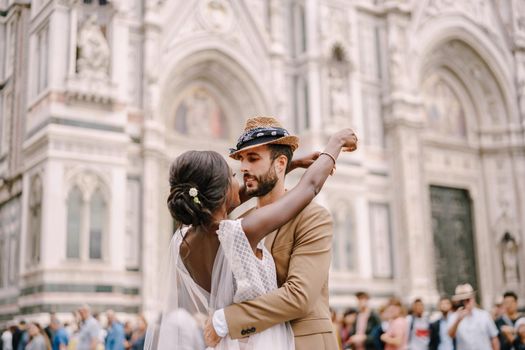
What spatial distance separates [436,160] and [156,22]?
34.6ft

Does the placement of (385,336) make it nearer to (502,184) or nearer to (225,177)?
(225,177)

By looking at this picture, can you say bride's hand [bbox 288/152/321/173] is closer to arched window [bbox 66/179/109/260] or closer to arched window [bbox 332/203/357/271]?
arched window [bbox 66/179/109/260]

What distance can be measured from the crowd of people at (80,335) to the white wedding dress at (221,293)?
7432 mm

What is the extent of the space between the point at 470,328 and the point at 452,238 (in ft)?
46.6

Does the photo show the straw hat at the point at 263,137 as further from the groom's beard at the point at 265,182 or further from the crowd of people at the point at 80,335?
the crowd of people at the point at 80,335

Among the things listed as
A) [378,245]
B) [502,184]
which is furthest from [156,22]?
[502,184]

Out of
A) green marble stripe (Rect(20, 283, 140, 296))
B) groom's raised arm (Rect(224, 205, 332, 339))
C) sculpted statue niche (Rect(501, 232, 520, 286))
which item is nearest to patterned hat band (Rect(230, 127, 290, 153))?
groom's raised arm (Rect(224, 205, 332, 339))

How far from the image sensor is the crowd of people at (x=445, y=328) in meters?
7.36

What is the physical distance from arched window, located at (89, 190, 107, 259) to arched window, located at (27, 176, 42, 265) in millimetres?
1018

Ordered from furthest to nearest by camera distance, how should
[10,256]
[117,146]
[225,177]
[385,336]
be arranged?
[10,256] → [117,146] → [385,336] → [225,177]

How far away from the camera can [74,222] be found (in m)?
13.5

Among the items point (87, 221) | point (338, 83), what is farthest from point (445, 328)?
point (338, 83)

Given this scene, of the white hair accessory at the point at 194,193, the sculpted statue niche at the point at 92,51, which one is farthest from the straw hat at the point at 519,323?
the sculpted statue niche at the point at 92,51

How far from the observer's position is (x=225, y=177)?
9.10 ft
